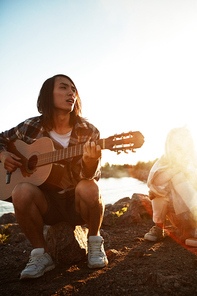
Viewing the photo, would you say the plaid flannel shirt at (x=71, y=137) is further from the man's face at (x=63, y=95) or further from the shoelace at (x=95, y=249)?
the shoelace at (x=95, y=249)

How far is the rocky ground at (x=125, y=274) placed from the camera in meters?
1.83

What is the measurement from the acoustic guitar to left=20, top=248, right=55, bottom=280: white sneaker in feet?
2.57

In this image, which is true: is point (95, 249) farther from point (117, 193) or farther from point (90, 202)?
point (117, 193)

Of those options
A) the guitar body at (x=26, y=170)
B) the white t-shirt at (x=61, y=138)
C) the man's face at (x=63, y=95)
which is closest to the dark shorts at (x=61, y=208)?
the guitar body at (x=26, y=170)

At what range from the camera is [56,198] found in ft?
9.29

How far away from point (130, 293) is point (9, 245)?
2.89 m

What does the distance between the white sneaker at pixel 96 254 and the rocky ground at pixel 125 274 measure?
0.23 feet

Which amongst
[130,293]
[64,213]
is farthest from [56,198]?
[130,293]

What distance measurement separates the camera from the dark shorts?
110 inches

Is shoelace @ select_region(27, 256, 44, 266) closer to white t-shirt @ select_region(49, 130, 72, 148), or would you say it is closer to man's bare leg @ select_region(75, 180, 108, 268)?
man's bare leg @ select_region(75, 180, 108, 268)

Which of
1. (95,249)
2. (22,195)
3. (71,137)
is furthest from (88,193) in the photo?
(71,137)

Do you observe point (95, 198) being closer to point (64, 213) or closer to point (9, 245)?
point (64, 213)

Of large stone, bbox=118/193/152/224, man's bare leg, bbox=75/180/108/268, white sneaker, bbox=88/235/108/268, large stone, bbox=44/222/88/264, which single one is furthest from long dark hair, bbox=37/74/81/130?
large stone, bbox=118/193/152/224

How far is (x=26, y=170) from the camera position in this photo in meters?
3.05
